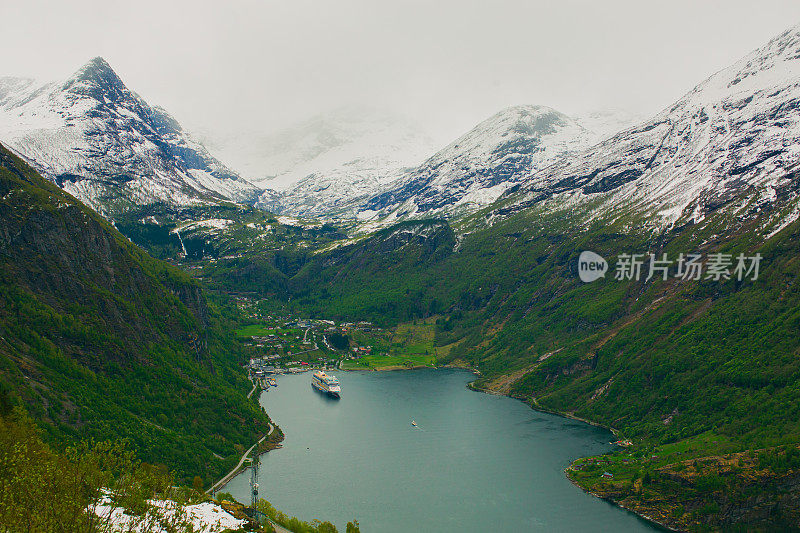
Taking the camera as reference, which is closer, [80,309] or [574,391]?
[80,309]

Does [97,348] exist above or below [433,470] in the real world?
above

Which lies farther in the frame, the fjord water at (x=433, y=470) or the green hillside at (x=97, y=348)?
the green hillside at (x=97, y=348)

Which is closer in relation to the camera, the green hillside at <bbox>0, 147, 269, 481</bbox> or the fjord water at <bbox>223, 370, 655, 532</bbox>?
the fjord water at <bbox>223, 370, 655, 532</bbox>

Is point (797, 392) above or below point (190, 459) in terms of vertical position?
above

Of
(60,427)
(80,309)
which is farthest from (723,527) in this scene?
(80,309)

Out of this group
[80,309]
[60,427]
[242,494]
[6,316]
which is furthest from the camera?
[80,309]

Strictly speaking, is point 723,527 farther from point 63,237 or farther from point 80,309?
point 63,237

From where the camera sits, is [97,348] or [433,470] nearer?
[433,470]

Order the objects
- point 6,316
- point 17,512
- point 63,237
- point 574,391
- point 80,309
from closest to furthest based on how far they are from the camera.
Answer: point 17,512
point 6,316
point 80,309
point 63,237
point 574,391
